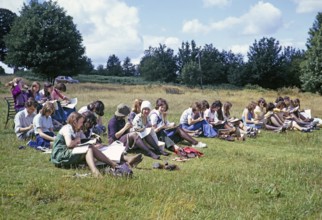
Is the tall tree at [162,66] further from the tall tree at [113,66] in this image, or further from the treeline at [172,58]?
the tall tree at [113,66]

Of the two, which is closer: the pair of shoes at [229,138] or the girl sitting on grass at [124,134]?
the girl sitting on grass at [124,134]

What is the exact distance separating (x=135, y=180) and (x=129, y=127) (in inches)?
120

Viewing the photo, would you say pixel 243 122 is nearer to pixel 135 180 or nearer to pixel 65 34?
pixel 135 180

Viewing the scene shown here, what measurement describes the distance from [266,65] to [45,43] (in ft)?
101

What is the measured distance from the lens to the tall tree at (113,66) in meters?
109

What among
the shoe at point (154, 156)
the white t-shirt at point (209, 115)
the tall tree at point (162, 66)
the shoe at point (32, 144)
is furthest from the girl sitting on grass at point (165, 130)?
the tall tree at point (162, 66)

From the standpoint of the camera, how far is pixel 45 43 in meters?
37.7

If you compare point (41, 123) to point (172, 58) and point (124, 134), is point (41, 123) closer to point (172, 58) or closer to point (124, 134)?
point (124, 134)

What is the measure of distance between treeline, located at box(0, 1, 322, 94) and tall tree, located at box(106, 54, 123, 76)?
2919cm

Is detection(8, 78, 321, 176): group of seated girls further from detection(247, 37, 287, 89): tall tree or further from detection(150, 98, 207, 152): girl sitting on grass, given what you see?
detection(247, 37, 287, 89): tall tree

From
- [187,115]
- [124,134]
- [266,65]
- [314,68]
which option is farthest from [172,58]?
[124,134]

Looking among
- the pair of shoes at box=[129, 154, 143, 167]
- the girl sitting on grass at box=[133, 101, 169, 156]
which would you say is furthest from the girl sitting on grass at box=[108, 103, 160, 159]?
the pair of shoes at box=[129, 154, 143, 167]

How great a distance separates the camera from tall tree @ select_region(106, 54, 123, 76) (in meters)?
109

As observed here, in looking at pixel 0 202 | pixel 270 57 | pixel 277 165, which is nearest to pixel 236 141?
pixel 277 165
